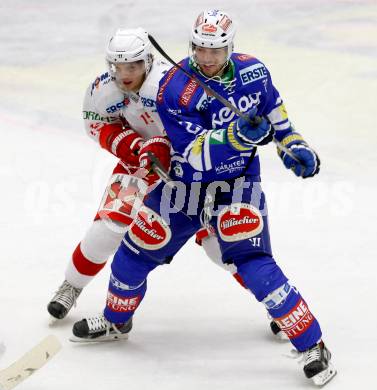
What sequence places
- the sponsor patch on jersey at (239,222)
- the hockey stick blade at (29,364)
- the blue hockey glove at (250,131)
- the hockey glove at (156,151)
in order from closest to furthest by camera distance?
the blue hockey glove at (250,131), the hockey stick blade at (29,364), the sponsor patch on jersey at (239,222), the hockey glove at (156,151)

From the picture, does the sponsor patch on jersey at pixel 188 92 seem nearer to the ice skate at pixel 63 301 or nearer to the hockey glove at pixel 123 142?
the hockey glove at pixel 123 142

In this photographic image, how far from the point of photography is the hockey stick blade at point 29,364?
405cm

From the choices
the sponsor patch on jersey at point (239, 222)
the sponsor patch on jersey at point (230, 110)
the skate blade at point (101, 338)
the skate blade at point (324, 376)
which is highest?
the sponsor patch on jersey at point (230, 110)

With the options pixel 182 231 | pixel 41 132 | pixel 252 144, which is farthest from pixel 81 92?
pixel 252 144

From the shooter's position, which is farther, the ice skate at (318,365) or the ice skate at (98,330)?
the ice skate at (98,330)

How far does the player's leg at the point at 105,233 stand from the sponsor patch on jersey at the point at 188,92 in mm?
695

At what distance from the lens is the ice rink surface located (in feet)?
14.9

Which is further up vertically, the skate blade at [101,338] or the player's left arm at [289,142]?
the player's left arm at [289,142]

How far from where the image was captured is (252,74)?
14.2 ft

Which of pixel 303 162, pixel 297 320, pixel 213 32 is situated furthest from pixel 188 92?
pixel 297 320

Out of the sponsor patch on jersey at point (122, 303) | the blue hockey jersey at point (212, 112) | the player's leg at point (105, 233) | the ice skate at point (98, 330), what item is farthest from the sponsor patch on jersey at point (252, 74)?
the ice skate at point (98, 330)

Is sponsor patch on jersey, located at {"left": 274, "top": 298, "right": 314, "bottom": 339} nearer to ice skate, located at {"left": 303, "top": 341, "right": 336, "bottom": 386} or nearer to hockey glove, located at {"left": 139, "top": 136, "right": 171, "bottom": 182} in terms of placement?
ice skate, located at {"left": 303, "top": 341, "right": 336, "bottom": 386}

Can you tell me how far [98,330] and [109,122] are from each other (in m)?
0.94

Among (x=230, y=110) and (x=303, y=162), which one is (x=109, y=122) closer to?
(x=230, y=110)
